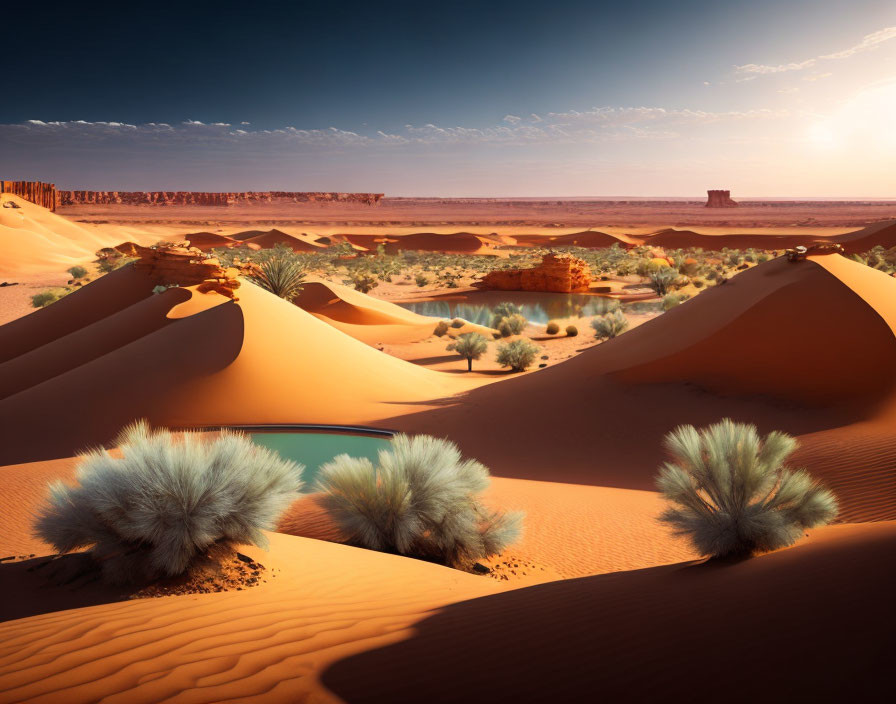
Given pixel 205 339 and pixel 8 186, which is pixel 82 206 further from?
pixel 205 339

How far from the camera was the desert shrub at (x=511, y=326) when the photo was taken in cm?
2373

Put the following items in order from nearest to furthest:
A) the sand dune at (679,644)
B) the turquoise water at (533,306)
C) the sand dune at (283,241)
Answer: the sand dune at (679,644), the turquoise water at (533,306), the sand dune at (283,241)

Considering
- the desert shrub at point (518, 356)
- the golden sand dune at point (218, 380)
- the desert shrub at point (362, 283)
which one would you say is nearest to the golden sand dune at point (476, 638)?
the golden sand dune at point (218, 380)

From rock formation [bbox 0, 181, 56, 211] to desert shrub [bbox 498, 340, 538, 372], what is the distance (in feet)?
316

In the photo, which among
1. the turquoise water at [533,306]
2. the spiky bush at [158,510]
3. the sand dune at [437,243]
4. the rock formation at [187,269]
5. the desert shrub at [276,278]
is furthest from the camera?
the sand dune at [437,243]

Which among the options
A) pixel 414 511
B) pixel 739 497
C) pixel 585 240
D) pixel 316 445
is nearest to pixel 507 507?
pixel 414 511

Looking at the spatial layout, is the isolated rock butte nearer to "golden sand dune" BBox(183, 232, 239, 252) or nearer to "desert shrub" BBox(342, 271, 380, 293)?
"desert shrub" BBox(342, 271, 380, 293)

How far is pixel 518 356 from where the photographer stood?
1855 cm

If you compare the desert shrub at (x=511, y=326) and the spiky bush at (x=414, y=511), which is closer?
the spiky bush at (x=414, y=511)

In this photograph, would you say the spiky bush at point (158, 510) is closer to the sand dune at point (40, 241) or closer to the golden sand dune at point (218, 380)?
the golden sand dune at point (218, 380)

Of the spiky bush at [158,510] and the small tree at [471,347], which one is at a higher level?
the spiky bush at [158,510]

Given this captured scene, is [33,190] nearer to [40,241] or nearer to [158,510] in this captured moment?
[40,241]

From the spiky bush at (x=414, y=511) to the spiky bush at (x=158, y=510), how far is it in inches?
61.5

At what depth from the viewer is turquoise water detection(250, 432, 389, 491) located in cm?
932
